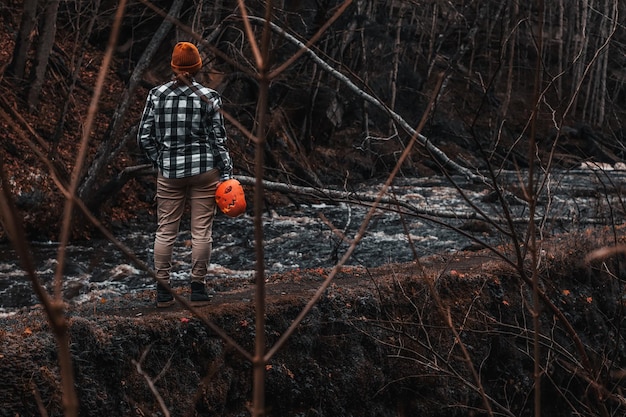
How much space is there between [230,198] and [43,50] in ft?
27.9

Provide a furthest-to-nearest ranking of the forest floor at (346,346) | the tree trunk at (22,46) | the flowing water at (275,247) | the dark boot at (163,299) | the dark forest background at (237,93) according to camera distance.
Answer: the tree trunk at (22,46) < the flowing water at (275,247) < the dark forest background at (237,93) < the dark boot at (163,299) < the forest floor at (346,346)

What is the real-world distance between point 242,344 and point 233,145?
9.47 m

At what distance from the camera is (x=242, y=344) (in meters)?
5.53

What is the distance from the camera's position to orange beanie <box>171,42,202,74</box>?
530cm

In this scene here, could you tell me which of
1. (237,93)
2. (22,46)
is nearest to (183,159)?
(22,46)

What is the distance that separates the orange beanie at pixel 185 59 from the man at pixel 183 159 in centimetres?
22

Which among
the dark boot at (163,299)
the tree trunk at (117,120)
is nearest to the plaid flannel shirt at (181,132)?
the dark boot at (163,299)

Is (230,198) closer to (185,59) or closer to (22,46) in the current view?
(185,59)

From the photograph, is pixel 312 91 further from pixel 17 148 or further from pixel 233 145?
pixel 17 148

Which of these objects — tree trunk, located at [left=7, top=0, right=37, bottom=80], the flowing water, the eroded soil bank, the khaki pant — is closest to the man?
the khaki pant

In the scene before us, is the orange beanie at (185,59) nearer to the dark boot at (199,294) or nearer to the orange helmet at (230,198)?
the orange helmet at (230,198)

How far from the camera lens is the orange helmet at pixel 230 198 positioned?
5523 millimetres

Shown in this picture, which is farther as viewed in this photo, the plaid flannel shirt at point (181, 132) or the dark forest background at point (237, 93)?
the dark forest background at point (237, 93)

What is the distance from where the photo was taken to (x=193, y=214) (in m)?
5.91
